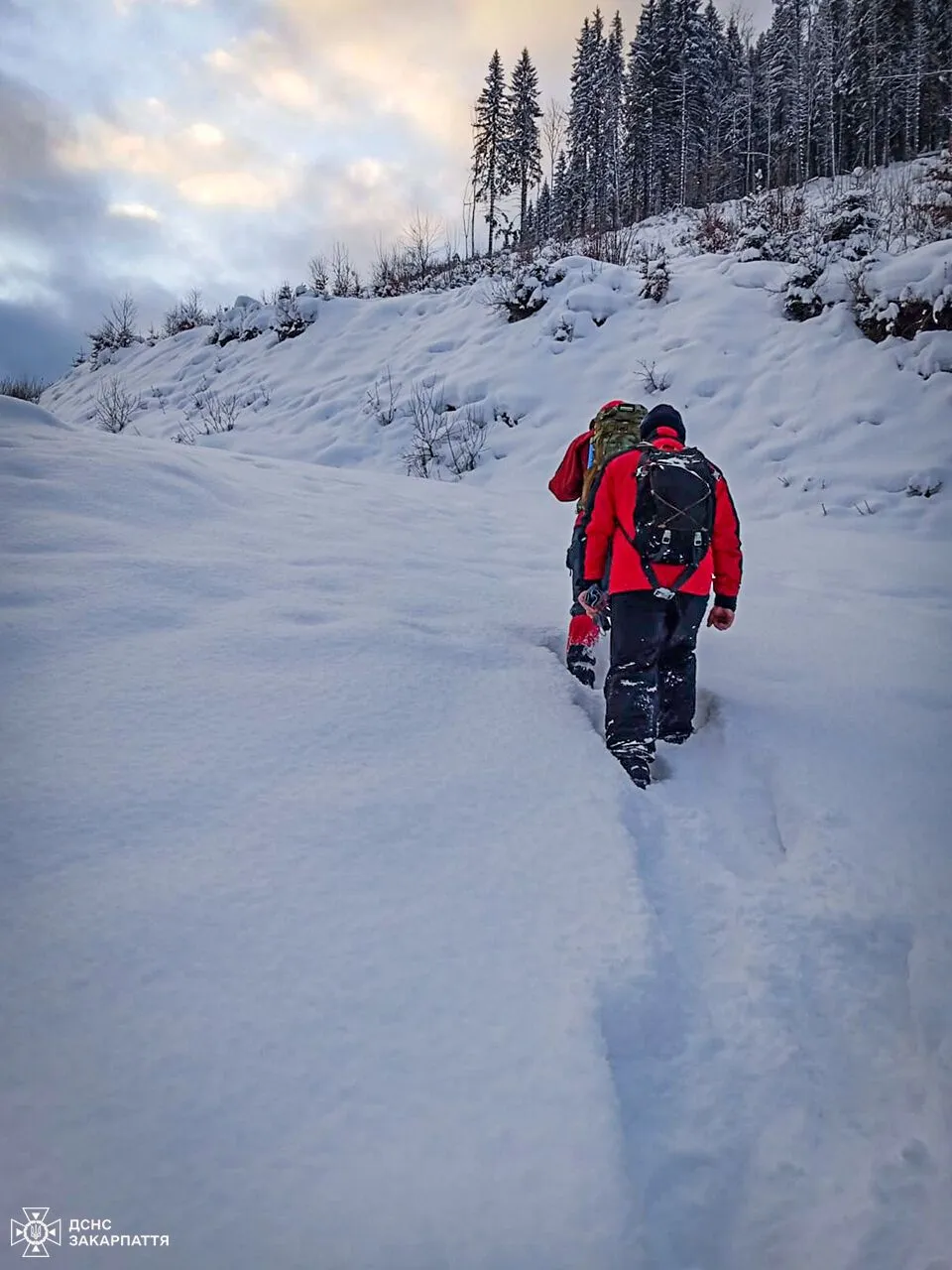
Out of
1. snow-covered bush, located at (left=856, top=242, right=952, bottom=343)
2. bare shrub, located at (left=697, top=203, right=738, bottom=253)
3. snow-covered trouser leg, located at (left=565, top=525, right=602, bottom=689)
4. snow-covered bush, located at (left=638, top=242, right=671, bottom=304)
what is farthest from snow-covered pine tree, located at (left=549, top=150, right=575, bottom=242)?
snow-covered trouser leg, located at (left=565, top=525, right=602, bottom=689)

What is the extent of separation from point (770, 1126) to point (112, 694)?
222 centimetres

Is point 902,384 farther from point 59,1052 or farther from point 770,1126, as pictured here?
point 59,1052

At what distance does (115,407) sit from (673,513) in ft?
43.3

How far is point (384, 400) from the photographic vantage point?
11031 millimetres

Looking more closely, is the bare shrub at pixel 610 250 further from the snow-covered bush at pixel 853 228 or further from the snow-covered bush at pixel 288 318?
the snow-covered bush at pixel 288 318

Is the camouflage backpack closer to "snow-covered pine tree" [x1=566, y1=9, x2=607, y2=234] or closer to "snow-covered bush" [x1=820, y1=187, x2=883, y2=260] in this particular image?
"snow-covered bush" [x1=820, y1=187, x2=883, y2=260]

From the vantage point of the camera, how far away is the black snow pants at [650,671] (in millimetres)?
2787

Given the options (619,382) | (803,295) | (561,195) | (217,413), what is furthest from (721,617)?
(561,195)

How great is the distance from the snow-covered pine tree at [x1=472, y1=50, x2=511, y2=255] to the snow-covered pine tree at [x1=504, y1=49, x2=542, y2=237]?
0.37 meters

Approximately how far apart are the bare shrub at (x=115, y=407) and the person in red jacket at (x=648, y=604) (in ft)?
33.4

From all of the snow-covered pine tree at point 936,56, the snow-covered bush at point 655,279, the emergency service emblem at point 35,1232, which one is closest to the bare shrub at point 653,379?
the snow-covered bush at point 655,279

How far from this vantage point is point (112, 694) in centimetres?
229

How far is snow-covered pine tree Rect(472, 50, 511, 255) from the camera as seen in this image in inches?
1334

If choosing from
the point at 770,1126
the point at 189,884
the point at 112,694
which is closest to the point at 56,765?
the point at 112,694
